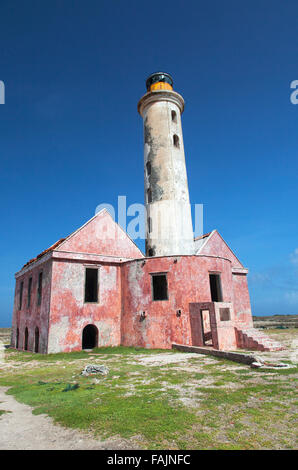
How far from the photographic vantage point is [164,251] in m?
19.4

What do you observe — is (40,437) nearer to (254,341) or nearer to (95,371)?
(95,371)

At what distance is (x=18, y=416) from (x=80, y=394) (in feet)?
5.75

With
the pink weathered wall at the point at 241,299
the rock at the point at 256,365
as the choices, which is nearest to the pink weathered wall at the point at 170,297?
the pink weathered wall at the point at 241,299

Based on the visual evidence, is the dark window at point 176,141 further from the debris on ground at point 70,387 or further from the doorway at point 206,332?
the debris on ground at point 70,387

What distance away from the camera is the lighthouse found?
19750 mm

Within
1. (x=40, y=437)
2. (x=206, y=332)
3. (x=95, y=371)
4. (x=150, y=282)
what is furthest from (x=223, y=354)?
(x=40, y=437)

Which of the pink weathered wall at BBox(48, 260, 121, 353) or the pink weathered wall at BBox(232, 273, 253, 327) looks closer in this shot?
the pink weathered wall at BBox(48, 260, 121, 353)

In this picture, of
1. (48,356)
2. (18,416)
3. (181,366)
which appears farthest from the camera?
(48,356)

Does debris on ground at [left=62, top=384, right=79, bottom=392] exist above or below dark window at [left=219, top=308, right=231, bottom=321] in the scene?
below

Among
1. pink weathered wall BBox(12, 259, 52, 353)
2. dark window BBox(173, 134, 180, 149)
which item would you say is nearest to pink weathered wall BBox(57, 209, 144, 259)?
pink weathered wall BBox(12, 259, 52, 353)

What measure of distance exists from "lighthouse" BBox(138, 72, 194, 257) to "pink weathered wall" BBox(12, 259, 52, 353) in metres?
7.22

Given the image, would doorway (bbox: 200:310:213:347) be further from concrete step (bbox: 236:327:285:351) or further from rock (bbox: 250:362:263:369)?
rock (bbox: 250:362:263:369)
